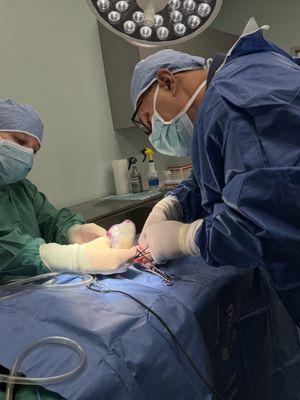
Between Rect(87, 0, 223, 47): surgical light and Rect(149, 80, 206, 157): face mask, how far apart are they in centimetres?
16

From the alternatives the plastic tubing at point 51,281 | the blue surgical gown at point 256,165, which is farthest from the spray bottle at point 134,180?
the blue surgical gown at point 256,165

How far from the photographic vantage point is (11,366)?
705mm

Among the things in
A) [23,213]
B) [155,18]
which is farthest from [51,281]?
[155,18]

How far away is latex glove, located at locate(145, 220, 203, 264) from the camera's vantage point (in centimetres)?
112

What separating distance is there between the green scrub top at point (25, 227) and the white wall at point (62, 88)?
870 mm

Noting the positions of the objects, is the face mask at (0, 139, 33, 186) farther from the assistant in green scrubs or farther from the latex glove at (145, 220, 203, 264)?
the latex glove at (145, 220, 203, 264)

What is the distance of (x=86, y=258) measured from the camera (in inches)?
46.9

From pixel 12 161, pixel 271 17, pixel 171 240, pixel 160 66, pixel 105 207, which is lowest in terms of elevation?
pixel 105 207

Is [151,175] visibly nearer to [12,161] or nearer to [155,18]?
[12,161]

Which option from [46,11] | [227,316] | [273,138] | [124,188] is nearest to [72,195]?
[124,188]

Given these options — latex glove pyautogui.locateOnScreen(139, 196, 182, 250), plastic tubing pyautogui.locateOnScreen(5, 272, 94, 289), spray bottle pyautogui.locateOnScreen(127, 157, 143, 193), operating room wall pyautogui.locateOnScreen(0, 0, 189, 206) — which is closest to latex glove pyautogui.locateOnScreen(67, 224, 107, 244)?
latex glove pyautogui.locateOnScreen(139, 196, 182, 250)

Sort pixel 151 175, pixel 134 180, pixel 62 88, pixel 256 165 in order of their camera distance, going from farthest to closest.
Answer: pixel 151 175, pixel 134 180, pixel 62 88, pixel 256 165

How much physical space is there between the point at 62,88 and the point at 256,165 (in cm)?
211

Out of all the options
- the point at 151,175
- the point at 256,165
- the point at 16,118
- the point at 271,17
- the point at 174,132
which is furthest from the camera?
the point at 271,17
